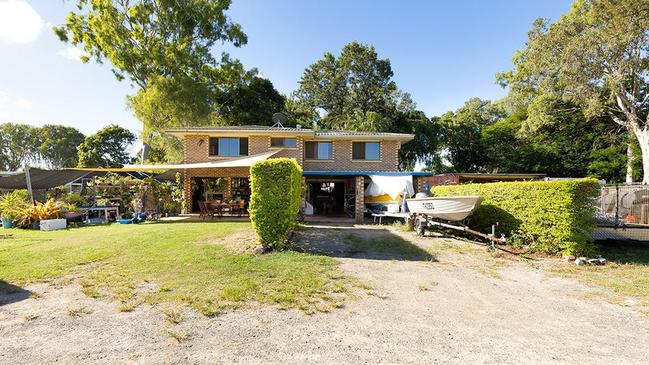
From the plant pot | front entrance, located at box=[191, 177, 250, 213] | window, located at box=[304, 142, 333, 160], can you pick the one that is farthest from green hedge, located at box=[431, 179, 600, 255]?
the plant pot

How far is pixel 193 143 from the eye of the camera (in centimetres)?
1855

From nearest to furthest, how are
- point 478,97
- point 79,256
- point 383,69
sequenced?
point 79,256 < point 383,69 < point 478,97

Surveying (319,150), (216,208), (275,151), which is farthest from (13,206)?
(319,150)

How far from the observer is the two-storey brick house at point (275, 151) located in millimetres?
18078

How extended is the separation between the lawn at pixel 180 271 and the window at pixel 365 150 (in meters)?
11.7

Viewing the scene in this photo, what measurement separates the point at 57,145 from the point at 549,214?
85097 millimetres

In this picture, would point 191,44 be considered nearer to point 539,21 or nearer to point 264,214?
point 264,214

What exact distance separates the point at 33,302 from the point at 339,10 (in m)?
20.4

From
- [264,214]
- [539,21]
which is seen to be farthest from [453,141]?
[264,214]

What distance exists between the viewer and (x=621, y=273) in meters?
6.57

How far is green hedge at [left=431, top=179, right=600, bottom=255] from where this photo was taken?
24.8 feet

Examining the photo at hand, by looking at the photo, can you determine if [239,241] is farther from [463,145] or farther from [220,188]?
[463,145]

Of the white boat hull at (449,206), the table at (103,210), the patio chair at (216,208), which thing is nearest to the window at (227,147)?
the patio chair at (216,208)

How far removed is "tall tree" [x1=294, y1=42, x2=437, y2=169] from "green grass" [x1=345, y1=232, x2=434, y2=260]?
79.5 feet
